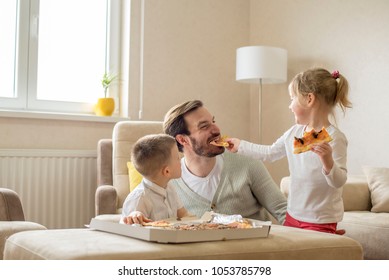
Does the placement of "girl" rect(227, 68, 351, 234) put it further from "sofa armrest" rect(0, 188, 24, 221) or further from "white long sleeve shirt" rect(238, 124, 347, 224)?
"sofa armrest" rect(0, 188, 24, 221)

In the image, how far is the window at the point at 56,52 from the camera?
418cm

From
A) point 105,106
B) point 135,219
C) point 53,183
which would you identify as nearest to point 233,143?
point 135,219

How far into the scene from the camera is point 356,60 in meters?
4.47

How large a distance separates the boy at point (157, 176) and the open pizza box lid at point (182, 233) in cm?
30

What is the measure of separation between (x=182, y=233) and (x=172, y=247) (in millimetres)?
49

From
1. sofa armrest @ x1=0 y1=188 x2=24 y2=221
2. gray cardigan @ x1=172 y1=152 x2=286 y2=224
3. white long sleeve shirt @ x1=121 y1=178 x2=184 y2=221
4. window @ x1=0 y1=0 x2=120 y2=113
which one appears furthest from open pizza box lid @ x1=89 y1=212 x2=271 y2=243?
window @ x1=0 y1=0 x2=120 y2=113

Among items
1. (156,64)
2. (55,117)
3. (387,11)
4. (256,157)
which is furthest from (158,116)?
(256,157)

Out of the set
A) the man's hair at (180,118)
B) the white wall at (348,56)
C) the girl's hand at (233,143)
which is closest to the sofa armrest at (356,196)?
the white wall at (348,56)

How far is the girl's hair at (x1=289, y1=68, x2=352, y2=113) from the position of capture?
230 centimetres

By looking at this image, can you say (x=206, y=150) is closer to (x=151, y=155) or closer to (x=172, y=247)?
(x=151, y=155)

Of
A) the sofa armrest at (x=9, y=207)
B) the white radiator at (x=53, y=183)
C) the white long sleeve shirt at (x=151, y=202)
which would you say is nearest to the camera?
the white long sleeve shirt at (x=151, y=202)

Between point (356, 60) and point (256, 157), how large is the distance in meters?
2.41

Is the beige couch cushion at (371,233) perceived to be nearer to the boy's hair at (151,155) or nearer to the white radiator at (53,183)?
the boy's hair at (151,155)
